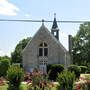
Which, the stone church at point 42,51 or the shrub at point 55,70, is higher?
the stone church at point 42,51

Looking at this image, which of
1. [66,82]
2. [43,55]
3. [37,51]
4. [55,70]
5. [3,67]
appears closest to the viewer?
[66,82]

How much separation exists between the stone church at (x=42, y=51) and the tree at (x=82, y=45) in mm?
23447

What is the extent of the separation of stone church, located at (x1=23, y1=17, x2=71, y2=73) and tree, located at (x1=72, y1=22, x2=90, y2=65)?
76.9 feet

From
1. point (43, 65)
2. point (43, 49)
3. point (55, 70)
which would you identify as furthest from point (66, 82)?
point (43, 49)

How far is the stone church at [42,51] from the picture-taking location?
102 feet

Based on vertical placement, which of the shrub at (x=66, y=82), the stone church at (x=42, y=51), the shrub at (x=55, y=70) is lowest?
the shrub at (x=55, y=70)

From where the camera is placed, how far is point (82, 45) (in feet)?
179

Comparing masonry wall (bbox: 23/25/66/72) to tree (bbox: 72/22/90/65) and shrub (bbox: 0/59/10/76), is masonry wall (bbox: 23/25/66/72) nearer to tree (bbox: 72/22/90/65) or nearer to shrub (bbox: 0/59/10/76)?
shrub (bbox: 0/59/10/76)

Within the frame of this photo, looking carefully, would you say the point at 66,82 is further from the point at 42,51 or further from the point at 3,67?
the point at 42,51

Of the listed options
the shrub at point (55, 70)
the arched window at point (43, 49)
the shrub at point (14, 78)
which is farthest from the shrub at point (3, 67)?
the shrub at point (14, 78)

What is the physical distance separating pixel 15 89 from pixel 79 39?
43.7 m

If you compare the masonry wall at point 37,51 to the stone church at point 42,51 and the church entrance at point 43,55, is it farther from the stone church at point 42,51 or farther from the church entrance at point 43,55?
the church entrance at point 43,55

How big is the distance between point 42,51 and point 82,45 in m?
25.4

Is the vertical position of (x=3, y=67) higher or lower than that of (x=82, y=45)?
lower
